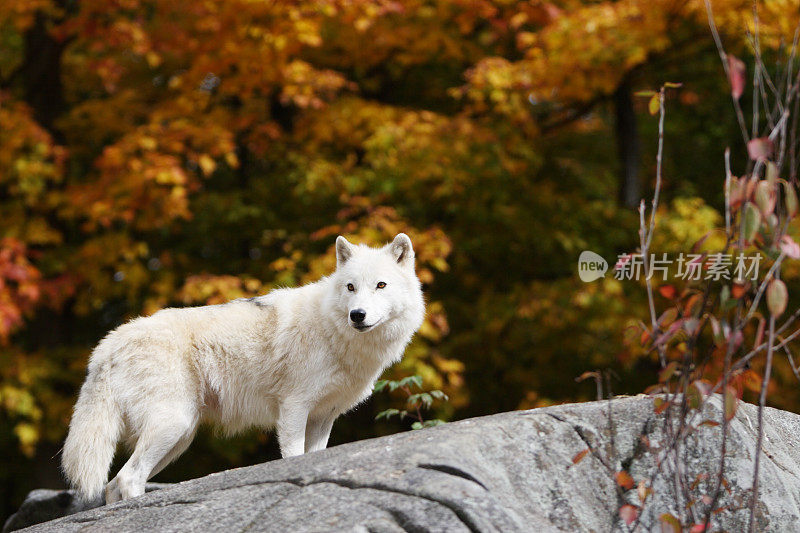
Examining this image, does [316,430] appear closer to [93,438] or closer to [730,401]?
[93,438]

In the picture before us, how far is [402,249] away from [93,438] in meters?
2.14

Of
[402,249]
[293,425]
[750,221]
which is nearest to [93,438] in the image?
[293,425]

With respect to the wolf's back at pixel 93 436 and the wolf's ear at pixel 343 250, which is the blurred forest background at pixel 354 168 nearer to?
the wolf's ear at pixel 343 250

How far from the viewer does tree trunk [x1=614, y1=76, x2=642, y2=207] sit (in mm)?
11586

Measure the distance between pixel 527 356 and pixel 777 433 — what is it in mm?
7256

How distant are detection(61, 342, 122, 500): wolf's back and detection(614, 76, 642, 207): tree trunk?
8.50 m

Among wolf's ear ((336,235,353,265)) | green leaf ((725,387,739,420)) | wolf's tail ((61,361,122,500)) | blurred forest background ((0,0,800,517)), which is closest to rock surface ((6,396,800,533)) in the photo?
green leaf ((725,387,739,420))

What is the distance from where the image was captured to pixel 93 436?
461cm

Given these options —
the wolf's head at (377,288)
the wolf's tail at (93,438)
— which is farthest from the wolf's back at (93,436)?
the wolf's head at (377,288)

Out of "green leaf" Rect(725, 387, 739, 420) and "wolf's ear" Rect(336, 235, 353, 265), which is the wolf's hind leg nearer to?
"wolf's ear" Rect(336, 235, 353, 265)

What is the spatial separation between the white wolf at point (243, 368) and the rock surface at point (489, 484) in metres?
0.59

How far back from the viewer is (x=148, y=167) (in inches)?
351

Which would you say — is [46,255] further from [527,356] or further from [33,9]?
[527,356]

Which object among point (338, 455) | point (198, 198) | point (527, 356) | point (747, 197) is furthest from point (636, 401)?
point (198, 198)
